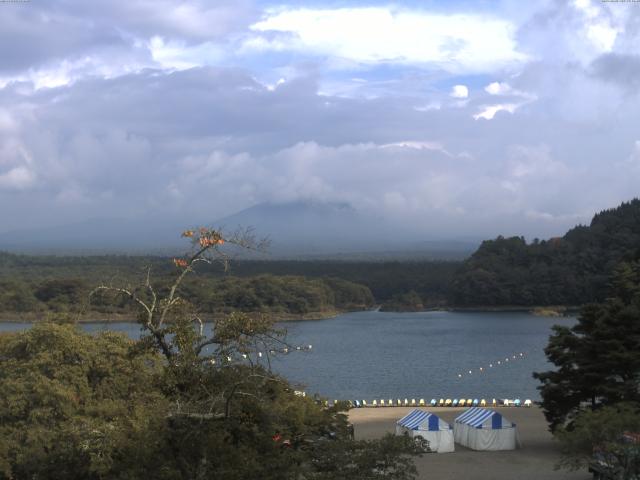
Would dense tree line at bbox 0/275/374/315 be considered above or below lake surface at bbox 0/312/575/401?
above

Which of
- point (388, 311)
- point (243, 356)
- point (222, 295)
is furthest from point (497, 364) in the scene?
point (388, 311)

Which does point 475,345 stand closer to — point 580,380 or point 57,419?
point 580,380

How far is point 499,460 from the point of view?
51.8 ft

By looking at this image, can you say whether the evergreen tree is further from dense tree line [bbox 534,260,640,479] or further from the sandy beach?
the sandy beach

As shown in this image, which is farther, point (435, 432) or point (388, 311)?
point (388, 311)

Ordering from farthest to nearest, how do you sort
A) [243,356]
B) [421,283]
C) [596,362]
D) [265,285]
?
[421,283]
[265,285]
[596,362]
[243,356]

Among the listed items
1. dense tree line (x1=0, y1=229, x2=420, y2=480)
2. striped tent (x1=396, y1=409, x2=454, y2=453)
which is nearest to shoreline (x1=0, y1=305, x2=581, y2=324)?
striped tent (x1=396, y1=409, x2=454, y2=453)

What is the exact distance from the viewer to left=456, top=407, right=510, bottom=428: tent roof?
16.8 metres

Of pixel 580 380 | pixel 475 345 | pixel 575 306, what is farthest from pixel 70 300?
pixel 580 380

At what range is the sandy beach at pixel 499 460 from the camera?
14352 mm

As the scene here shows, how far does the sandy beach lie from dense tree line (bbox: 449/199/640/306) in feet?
154

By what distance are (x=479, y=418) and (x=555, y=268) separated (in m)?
55.5

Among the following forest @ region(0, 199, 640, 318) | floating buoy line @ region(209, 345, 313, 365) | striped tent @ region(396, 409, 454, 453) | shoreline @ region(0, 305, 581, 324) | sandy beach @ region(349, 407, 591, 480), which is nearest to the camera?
floating buoy line @ region(209, 345, 313, 365)

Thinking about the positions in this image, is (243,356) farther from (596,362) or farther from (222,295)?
(222,295)
